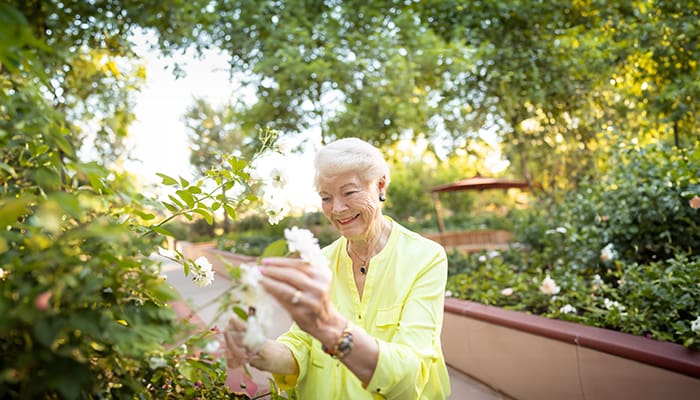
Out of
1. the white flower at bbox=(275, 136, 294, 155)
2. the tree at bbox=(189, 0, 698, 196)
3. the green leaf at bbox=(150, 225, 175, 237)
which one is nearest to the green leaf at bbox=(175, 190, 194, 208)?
the green leaf at bbox=(150, 225, 175, 237)

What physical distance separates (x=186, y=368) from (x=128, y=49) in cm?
566

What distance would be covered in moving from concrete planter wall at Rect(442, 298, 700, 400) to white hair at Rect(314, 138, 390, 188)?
1.68m

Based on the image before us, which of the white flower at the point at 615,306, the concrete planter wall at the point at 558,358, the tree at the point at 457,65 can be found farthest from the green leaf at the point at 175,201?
the tree at the point at 457,65

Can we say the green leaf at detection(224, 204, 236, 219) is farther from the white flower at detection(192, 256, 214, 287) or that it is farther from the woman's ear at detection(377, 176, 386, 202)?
the woman's ear at detection(377, 176, 386, 202)

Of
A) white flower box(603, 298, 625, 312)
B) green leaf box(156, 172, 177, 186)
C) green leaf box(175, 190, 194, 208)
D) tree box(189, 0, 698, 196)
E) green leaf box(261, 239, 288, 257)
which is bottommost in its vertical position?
white flower box(603, 298, 625, 312)

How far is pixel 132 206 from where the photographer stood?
1229 mm

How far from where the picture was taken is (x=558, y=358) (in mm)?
2643

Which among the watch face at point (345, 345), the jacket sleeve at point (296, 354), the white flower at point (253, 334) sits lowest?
the jacket sleeve at point (296, 354)

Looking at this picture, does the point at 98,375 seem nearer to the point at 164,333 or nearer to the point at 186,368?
the point at 164,333

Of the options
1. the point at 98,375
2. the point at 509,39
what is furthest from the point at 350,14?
the point at 98,375

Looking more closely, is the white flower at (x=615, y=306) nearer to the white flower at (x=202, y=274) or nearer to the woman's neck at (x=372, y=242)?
the woman's neck at (x=372, y=242)

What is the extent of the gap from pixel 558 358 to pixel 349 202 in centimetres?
191

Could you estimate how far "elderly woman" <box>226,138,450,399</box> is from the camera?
1.10 m

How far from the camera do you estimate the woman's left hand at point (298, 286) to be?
2.72 ft
